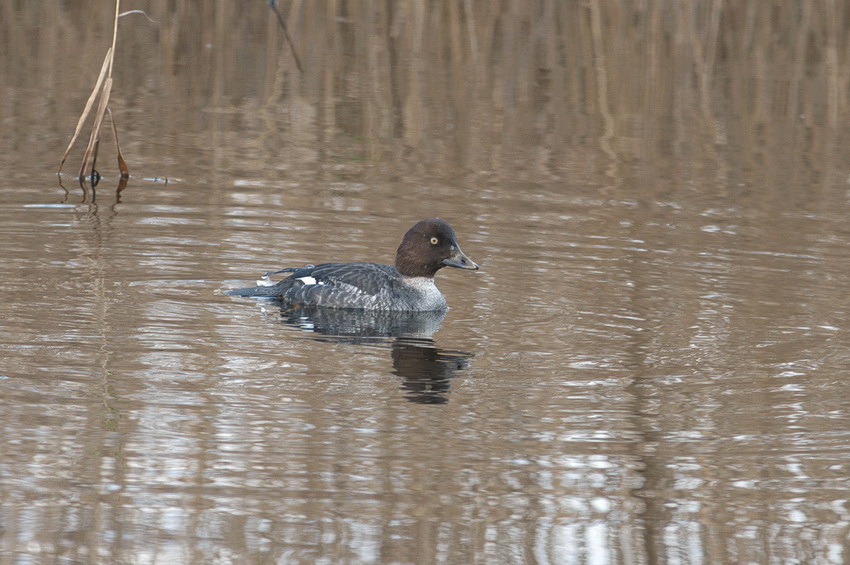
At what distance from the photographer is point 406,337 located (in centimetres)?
860

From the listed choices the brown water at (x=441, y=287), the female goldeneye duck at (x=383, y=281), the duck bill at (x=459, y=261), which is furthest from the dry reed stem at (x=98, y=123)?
the duck bill at (x=459, y=261)

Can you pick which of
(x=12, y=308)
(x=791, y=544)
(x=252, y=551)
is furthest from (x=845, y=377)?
(x=12, y=308)

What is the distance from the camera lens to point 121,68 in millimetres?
16578

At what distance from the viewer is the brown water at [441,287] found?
18.2ft

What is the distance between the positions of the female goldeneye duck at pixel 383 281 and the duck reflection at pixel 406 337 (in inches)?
2.8

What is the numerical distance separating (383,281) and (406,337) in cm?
84

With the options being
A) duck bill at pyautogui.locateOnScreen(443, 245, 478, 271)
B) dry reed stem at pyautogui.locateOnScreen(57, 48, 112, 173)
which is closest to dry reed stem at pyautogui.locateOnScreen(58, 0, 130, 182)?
dry reed stem at pyautogui.locateOnScreen(57, 48, 112, 173)

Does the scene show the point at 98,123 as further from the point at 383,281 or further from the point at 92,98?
the point at 383,281

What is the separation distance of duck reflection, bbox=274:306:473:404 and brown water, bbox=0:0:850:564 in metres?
0.04

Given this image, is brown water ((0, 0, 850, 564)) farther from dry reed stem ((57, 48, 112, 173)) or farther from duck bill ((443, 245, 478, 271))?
dry reed stem ((57, 48, 112, 173))

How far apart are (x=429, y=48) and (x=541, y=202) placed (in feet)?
21.4

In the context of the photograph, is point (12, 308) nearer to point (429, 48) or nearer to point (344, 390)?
point (344, 390)

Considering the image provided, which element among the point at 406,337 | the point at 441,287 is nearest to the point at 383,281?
the point at 406,337

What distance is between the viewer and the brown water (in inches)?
219
